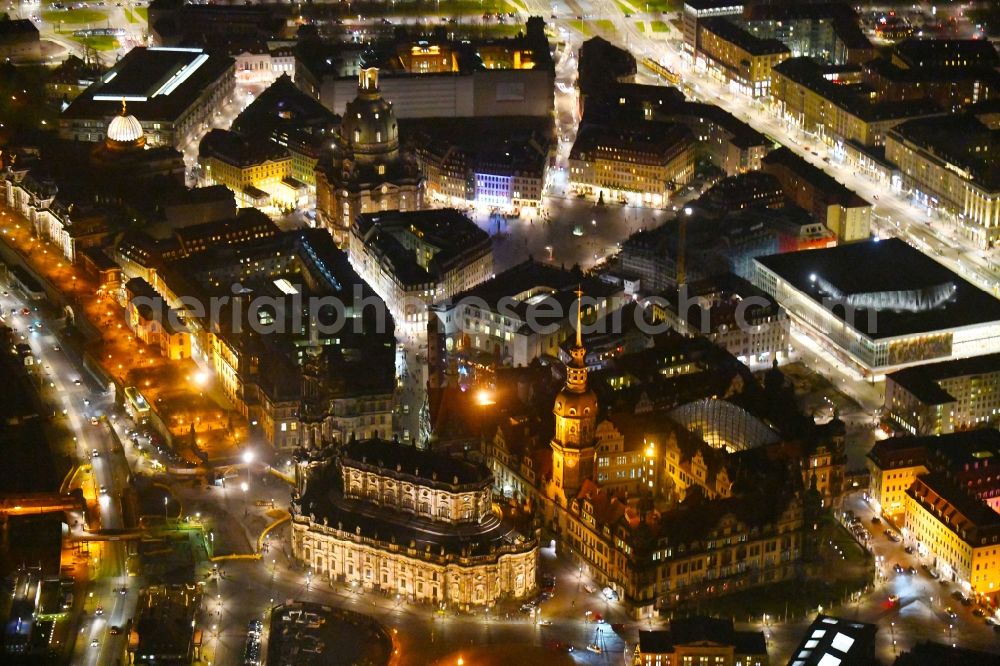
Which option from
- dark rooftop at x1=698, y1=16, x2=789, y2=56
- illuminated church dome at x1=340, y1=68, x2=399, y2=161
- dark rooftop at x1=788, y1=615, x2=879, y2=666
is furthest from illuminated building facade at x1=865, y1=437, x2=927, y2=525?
dark rooftop at x1=698, y1=16, x2=789, y2=56

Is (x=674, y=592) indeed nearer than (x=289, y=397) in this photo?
Yes

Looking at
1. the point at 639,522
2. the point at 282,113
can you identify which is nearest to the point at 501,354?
the point at 639,522

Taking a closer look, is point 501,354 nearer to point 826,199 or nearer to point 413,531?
point 413,531

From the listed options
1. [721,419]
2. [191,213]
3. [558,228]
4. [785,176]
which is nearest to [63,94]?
[191,213]

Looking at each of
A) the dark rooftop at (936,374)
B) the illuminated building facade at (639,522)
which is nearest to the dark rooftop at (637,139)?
the dark rooftop at (936,374)

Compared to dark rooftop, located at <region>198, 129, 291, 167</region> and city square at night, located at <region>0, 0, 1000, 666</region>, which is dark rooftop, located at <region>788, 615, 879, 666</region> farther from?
dark rooftop, located at <region>198, 129, 291, 167</region>

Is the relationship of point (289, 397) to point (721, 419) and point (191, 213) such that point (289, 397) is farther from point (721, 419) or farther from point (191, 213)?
point (191, 213)
